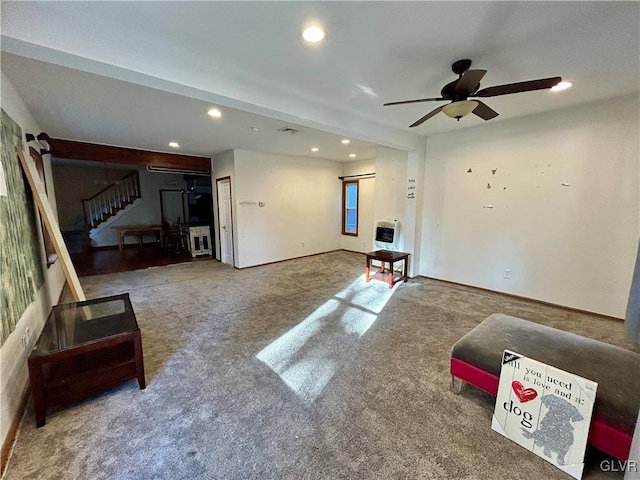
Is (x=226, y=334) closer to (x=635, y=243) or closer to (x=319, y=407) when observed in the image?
(x=319, y=407)

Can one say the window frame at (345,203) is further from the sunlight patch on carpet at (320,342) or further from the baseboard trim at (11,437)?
the baseboard trim at (11,437)

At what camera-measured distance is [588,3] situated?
1594 mm

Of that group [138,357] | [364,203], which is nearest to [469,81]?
[138,357]

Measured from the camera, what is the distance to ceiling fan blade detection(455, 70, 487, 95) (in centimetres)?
192

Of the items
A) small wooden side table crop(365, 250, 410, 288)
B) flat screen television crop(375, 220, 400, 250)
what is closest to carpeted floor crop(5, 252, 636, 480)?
small wooden side table crop(365, 250, 410, 288)

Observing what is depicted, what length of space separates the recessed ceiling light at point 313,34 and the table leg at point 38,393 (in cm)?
275

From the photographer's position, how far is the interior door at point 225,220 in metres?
6.03

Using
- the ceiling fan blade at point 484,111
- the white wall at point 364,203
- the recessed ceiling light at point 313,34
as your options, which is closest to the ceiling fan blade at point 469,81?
the ceiling fan blade at point 484,111

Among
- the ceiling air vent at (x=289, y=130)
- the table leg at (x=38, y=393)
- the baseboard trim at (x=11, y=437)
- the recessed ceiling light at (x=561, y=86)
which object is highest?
the recessed ceiling light at (x=561, y=86)

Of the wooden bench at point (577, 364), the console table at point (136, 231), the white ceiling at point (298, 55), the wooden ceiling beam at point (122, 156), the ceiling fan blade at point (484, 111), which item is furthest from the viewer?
the console table at point (136, 231)

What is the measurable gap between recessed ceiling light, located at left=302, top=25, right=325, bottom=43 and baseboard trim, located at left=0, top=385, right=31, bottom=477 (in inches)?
122

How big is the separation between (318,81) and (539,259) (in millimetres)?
3747

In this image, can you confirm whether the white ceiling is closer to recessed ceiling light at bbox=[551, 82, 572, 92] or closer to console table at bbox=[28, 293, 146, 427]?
recessed ceiling light at bbox=[551, 82, 572, 92]

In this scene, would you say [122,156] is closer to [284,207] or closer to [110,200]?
→ [284,207]
